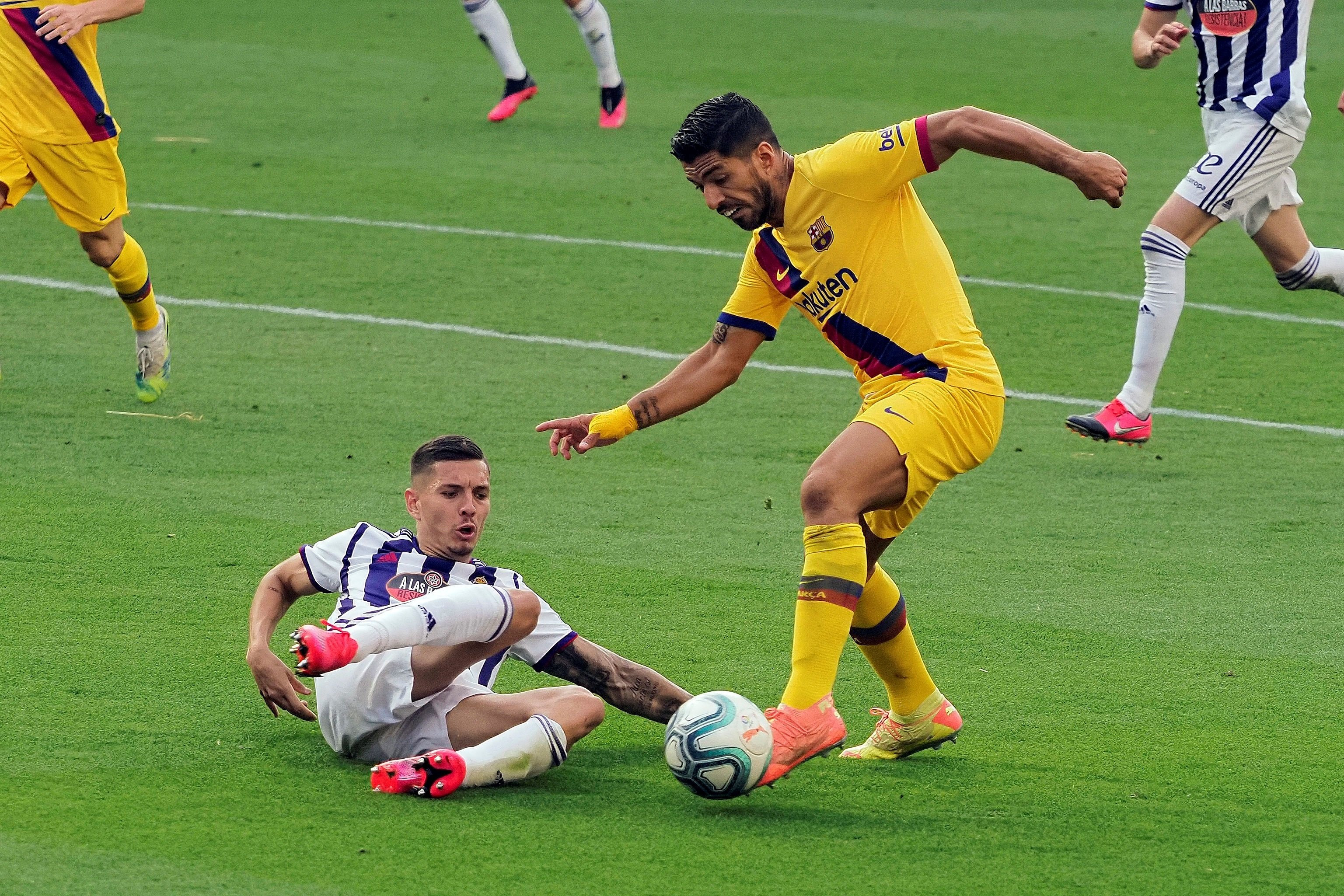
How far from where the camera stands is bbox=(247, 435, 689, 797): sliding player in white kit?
14.7 feet

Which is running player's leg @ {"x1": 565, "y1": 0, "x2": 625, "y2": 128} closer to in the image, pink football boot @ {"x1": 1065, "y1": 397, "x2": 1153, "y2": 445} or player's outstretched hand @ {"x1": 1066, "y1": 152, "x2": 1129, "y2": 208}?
pink football boot @ {"x1": 1065, "y1": 397, "x2": 1153, "y2": 445}

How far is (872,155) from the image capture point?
15.8ft

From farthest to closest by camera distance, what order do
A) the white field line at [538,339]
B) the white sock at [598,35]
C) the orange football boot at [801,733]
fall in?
the white sock at [598,35] < the white field line at [538,339] < the orange football boot at [801,733]

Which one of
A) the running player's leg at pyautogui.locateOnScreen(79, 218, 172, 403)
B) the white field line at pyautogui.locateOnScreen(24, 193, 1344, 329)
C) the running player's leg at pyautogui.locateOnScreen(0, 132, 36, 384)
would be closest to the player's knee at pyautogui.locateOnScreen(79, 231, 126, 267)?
the running player's leg at pyautogui.locateOnScreen(79, 218, 172, 403)

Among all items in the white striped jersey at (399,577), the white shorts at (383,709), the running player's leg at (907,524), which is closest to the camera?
the white shorts at (383,709)

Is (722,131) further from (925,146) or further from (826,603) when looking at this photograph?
(826,603)

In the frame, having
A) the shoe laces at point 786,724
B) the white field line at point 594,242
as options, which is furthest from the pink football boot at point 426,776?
the white field line at point 594,242

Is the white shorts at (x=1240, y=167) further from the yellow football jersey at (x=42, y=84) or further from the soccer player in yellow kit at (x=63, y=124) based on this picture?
the yellow football jersey at (x=42, y=84)

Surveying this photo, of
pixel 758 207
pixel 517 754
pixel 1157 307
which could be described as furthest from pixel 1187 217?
pixel 517 754

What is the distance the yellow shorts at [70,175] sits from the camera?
7.96 metres

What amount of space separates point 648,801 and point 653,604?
1672 millimetres

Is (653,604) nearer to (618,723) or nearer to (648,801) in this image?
(618,723)

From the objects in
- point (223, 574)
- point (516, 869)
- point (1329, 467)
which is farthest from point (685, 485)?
point (516, 869)

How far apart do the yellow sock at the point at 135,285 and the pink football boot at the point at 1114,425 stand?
409cm
